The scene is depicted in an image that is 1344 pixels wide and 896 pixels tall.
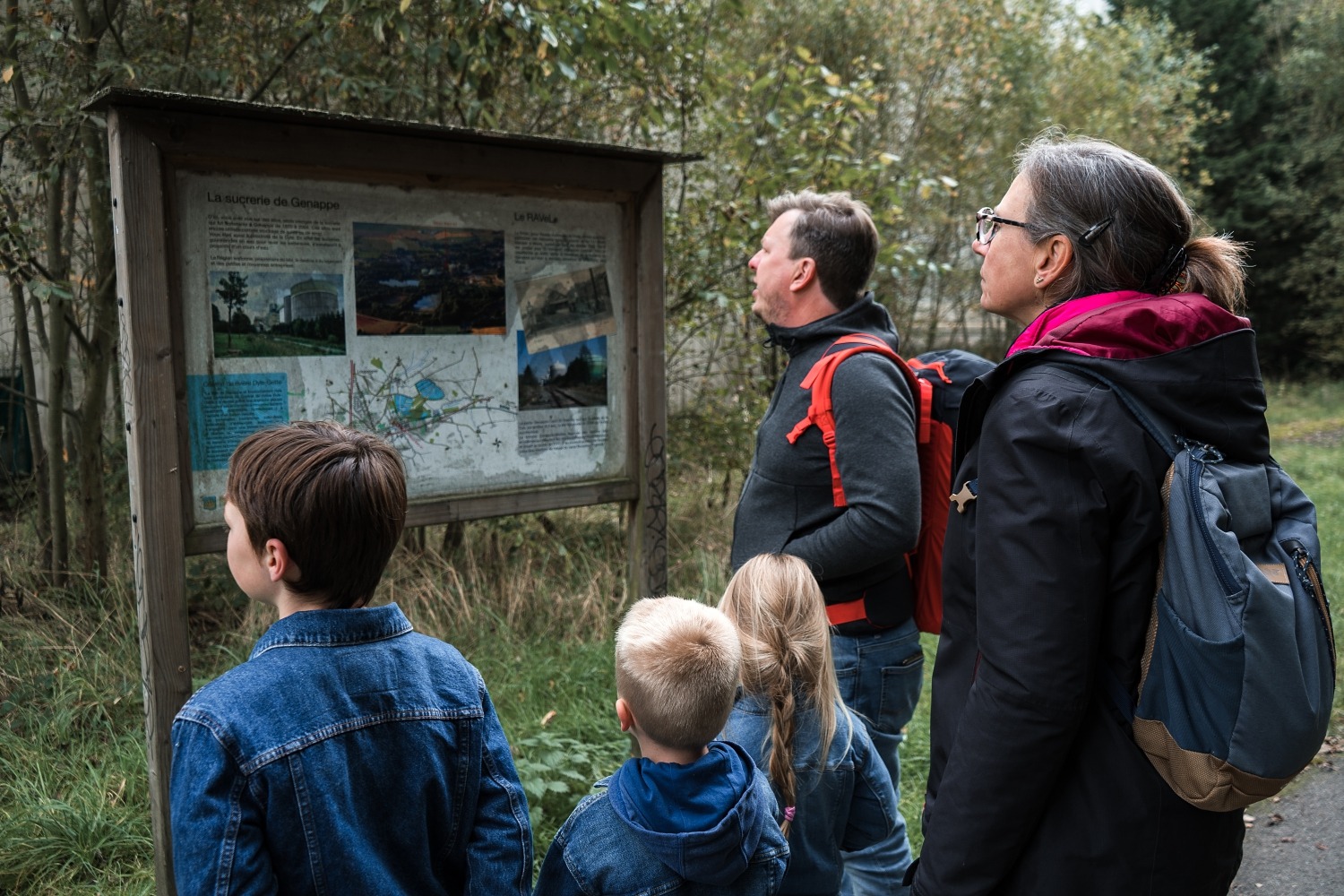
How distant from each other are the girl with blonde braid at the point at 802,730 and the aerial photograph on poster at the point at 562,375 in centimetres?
125

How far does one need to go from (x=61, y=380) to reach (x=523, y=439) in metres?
3.24

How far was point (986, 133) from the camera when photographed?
10.2 meters

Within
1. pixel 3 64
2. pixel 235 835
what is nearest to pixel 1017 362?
pixel 235 835

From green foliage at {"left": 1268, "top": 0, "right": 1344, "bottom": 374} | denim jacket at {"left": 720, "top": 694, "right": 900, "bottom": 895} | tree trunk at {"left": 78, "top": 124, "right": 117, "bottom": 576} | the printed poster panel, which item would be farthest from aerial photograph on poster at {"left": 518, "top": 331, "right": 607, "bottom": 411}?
green foliage at {"left": 1268, "top": 0, "right": 1344, "bottom": 374}

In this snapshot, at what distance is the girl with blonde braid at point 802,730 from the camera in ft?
7.18

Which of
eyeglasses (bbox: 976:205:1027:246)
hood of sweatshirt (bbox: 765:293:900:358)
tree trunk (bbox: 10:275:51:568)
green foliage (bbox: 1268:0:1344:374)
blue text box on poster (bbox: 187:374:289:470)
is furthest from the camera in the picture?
green foliage (bbox: 1268:0:1344:374)

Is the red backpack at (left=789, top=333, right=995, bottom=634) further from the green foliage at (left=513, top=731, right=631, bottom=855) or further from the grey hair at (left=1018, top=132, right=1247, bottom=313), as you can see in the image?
the green foliage at (left=513, top=731, right=631, bottom=855)

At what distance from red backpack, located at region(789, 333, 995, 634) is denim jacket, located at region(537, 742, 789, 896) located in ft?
3.20

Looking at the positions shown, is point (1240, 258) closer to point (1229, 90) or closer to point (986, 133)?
point (986, 133)

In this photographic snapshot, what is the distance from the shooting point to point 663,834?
1.74 meters

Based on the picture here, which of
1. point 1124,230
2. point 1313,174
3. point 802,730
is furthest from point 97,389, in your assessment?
point 1313,174

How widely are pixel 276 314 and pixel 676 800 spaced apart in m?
1.74

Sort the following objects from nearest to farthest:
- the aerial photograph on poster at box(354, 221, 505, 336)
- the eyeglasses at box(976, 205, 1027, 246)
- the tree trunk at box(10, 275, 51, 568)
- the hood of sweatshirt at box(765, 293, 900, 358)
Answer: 1. the eyeglasses at box(976, 205, 1027, 246)
2. the hood of sweatshirt at box(765, 293, 900, 358)
3. the aerial photograph on poster at box(354, 221, 505, 336)
4. the tree trunk at box(10, 275, 51, 568)

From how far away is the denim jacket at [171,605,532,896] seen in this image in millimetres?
1499
